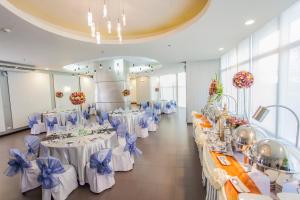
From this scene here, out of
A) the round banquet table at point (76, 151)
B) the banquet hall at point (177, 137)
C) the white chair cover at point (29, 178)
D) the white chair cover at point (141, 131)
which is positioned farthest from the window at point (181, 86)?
the white chair cover at point (29, 178)

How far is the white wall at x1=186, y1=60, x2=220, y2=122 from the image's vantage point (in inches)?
326

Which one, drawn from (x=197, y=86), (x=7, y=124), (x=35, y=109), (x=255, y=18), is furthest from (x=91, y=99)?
(x=255, y=18)

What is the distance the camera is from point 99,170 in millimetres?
2986

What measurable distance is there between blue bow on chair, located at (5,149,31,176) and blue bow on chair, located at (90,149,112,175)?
1.22 metres

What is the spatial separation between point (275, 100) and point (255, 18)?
172 cm

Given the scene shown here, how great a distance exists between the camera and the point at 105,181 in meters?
3.15

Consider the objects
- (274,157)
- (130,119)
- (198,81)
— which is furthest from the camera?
(198,81)

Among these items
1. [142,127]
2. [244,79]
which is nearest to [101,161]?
[244,79]

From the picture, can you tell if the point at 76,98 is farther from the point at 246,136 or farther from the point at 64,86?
the point at 64,86

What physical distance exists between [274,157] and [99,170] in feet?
8.96

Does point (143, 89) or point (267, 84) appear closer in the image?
point (267, 84)

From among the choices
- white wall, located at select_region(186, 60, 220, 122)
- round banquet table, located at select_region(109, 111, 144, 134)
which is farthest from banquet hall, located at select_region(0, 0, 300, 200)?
white wall, located at select_region(186, 60, 220, 122)

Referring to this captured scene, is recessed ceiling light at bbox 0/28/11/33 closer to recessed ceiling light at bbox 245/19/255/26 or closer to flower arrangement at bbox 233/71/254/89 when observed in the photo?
flower arrangement at bbox 233/71/254/89

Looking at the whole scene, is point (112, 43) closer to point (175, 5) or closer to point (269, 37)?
point (175, 5)
